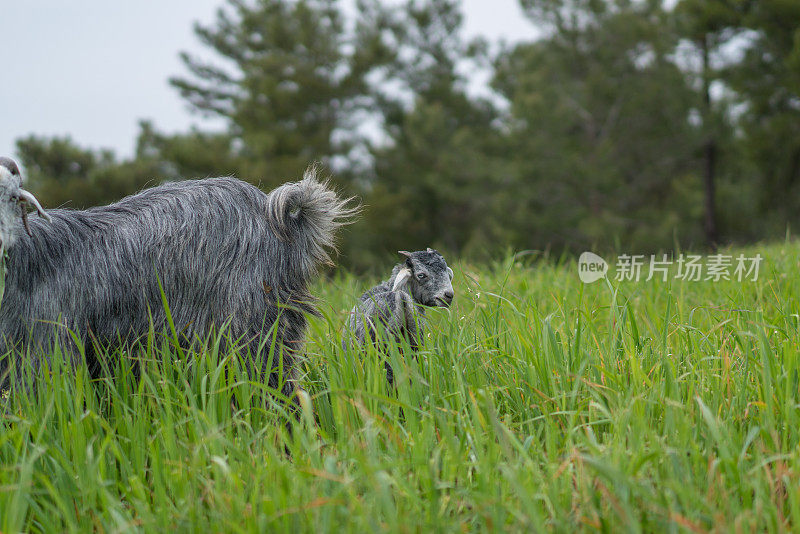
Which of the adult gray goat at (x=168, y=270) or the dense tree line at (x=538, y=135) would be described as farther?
the dense tree line at (x=538, y=135)

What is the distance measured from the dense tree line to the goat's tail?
12261 millimetres

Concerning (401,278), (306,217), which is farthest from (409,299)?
(306,217)

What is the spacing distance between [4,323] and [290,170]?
1378 cm

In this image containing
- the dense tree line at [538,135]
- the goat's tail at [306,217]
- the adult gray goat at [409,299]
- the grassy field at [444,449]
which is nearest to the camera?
the grassy field at [444,449]

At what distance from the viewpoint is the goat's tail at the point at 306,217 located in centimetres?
275

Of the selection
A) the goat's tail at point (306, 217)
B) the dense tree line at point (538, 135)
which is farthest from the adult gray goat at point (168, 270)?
the dense tree line at point (538, 135)

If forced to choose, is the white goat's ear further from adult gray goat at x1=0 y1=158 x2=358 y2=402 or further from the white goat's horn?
the white goat's horn

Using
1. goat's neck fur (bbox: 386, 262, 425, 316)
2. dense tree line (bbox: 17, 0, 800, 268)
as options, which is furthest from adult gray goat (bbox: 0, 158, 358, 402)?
dense tree line (bbox: 17, 0, 800, 268)

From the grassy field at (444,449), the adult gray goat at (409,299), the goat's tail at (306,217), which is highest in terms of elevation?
the goat's tail at (306,217)

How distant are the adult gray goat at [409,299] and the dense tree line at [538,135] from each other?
12.0 meters

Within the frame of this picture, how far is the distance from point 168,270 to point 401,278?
0.97 meters

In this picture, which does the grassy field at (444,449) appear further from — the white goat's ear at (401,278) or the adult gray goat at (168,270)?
the white goat's ear at (401,278)

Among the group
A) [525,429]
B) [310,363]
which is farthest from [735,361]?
[310,363]

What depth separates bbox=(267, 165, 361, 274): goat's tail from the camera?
2.75 m
